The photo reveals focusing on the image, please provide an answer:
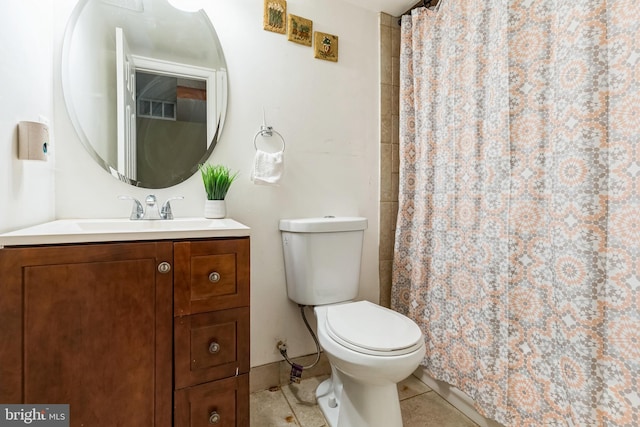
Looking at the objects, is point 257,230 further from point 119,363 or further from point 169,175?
point 119,363

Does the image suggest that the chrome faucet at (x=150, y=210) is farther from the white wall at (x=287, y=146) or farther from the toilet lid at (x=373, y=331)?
the toilet lid at (x=373, y=331)

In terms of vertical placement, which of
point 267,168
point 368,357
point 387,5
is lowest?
point 368,357

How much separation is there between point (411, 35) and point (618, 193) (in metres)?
1.34

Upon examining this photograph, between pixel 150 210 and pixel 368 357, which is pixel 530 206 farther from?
pixel 150 210

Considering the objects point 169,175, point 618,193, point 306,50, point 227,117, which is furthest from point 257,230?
point 618,193

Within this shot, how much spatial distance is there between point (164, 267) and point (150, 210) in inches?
18.3

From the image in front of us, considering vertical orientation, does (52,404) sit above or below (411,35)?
below

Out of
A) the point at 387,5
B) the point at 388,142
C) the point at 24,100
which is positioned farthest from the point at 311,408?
the point at 387,5

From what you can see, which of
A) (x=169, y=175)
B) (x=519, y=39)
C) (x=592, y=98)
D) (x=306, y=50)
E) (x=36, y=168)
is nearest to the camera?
(x=592, y=98)

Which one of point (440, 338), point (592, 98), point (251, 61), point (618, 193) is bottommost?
point (440, 338)

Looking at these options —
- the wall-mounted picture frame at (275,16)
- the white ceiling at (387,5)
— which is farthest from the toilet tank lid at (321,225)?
the white ceiling at (387,5)

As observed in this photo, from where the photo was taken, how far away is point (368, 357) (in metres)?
0.98

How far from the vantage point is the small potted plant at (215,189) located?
4.34 feet

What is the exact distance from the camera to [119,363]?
83 centimetres
